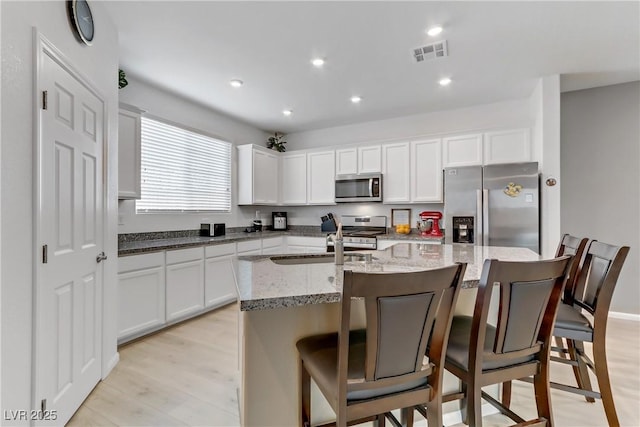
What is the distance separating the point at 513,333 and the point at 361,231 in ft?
11.8

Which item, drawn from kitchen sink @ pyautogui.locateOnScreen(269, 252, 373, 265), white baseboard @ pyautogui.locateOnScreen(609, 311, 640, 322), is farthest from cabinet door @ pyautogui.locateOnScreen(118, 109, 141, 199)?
white baseboard @ pyautogui.locateOnScreen(609, 311, 640, 322)

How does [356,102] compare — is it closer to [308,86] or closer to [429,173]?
[308,86]

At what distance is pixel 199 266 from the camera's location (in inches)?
138

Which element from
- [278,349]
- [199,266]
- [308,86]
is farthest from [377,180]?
[278,349]

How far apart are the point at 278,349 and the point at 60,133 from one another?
1653 mm

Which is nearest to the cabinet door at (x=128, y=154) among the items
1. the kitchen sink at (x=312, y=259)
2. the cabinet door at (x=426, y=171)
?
the kitchen sink at (x=312, y=259)

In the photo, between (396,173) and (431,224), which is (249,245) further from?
(431,224)

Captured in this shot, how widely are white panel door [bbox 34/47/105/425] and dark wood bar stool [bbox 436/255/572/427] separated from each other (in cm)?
198

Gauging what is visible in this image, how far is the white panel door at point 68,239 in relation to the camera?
157 centimetres

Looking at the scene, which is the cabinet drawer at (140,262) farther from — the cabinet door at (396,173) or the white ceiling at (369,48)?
the cabinet door at (396,173)

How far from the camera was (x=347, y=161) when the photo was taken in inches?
191

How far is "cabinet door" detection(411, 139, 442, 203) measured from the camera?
4195 mm

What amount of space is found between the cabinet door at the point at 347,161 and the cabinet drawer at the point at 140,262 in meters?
2.85

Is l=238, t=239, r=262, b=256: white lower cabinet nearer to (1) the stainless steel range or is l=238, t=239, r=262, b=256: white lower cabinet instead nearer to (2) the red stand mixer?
(1) the stainless steel range
